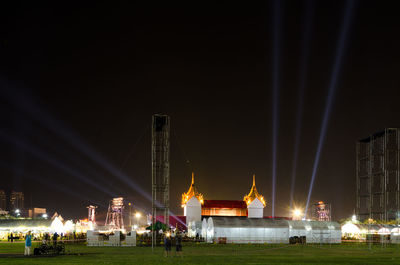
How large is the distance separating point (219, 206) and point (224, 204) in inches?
74.6

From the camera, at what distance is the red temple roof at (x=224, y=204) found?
4537 inches

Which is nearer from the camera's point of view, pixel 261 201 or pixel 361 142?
pixel 361 142

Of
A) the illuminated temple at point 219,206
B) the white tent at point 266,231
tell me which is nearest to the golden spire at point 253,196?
the illuminated temple at point 219,206

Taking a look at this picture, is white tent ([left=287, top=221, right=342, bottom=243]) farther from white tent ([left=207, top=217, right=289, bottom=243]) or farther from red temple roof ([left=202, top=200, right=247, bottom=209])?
red temple roof ([left=202, top=200, right=247, bottom=209])

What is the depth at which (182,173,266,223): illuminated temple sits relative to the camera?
364 feet

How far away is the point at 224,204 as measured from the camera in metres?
118

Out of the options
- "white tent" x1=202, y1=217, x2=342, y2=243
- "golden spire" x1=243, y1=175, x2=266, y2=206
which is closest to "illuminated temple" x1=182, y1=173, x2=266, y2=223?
"golden spire" x1=243, y1=175, x2=266, y2=206

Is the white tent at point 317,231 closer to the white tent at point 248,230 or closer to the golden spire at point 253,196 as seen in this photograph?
the white tent at point 248,230

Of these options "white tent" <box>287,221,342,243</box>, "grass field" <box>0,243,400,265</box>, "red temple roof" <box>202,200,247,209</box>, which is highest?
"red temple roof" <box>202,200,247,209</box>

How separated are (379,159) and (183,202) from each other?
41282 millimetres

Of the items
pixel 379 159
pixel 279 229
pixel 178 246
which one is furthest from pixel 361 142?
pixel 178 246

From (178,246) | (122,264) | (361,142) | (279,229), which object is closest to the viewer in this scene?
(122,264)

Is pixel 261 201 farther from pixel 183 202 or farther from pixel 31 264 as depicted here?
pixel 31 264

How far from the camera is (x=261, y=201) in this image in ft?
387
